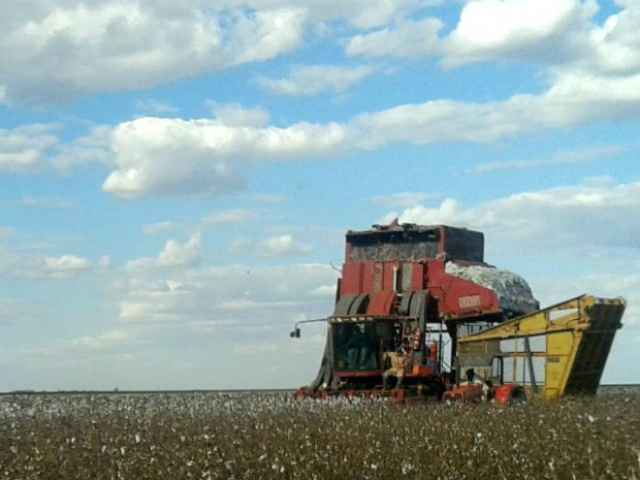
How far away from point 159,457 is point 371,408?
25.4 feet

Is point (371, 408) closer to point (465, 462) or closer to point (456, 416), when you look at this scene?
point (456, 416)

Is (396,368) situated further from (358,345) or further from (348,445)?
(348,445)

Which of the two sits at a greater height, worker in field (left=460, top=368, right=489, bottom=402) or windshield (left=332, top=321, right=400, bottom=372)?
windshield (left=332, top=321, right=400, bottom=372)

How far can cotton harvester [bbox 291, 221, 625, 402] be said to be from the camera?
2217cm

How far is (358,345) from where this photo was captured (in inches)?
992

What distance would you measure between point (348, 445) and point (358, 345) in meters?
11.0

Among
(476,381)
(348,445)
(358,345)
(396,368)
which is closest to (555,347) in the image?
(476,381)

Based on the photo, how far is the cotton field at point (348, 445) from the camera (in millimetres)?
12273

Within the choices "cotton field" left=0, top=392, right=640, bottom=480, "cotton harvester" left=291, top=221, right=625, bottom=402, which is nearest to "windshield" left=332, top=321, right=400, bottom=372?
"cotton harvester" left=291, top=221, right=625, bottom=402

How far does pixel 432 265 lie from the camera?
26203 millimetres

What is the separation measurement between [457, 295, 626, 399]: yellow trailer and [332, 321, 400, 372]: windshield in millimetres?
2553

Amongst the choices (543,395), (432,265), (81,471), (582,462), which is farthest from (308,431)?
(432,265)

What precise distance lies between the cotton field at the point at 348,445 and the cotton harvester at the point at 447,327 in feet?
5.82

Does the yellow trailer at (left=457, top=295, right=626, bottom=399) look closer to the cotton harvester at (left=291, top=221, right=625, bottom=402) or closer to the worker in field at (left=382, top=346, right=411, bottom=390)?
the cotton harvester at (left=291, top=221, right=625, bottom=402)
